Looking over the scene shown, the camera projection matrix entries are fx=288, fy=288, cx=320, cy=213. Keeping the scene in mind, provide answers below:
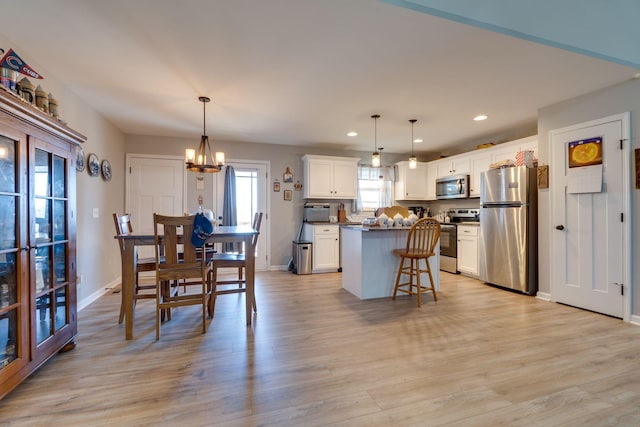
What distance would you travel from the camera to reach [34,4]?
1.76m

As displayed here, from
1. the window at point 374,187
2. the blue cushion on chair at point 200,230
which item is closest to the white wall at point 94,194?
the blue cushion on chair at point 200,230

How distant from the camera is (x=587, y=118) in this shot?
3092 millimetres

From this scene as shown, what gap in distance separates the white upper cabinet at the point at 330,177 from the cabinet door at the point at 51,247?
354 centimetres

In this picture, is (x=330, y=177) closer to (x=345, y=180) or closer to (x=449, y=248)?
(x=345, y=180)

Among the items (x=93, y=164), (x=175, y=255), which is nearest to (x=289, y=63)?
(x=175, y=255)

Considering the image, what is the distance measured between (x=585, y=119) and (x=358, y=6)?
2.96 m

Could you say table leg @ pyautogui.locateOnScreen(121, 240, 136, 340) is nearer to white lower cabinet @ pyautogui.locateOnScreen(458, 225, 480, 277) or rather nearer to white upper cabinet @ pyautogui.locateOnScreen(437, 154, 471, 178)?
white lower cabinet @ pyautogui.locateOnScreen(458, 225, 480, 277)

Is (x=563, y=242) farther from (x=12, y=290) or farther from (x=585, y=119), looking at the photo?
(x=12, y=290)

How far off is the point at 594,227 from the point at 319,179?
12.5ft

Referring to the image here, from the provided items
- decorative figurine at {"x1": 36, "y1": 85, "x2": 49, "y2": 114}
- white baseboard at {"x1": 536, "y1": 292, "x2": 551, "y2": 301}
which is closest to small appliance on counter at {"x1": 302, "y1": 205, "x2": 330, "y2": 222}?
white baseboard at {"x1": 536, "y1": 292, "x2": 551, "y2": 301}

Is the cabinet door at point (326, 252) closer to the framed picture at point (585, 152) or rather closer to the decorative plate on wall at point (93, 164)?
the decorative plate on wall at point (93, 164)

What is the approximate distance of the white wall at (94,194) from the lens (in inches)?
118

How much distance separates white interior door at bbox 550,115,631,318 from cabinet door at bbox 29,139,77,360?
481cm

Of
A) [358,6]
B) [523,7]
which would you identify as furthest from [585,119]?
[358,6]
